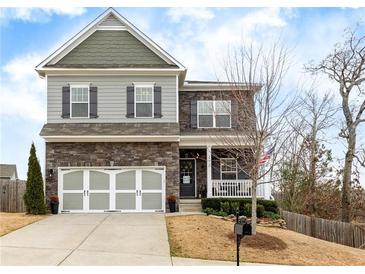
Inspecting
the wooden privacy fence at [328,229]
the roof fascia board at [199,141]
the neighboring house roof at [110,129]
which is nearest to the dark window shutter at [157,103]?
the neighboring house roof at [110,129]

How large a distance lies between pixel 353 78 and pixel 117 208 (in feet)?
44.7

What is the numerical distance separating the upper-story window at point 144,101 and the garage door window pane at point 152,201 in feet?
11.0

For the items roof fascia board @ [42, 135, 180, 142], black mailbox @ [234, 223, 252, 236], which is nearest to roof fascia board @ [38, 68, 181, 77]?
roof fascia board @ [42, 135, 180, 142]

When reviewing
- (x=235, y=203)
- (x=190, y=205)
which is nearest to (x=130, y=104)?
(x=190, y=205)

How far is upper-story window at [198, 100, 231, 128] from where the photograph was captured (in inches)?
854

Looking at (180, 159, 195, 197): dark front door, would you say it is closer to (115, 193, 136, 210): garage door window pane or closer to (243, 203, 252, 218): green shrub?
(115, 193, 136, 210): garage door window pane

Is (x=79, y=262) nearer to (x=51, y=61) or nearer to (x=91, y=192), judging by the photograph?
(x=91, y=192)

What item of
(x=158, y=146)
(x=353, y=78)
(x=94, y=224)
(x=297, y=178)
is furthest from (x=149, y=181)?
(x=353, y=78)

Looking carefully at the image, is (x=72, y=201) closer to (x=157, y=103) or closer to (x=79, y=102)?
(x=79, y=102)

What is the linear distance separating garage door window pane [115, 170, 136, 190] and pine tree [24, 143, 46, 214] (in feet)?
10.0

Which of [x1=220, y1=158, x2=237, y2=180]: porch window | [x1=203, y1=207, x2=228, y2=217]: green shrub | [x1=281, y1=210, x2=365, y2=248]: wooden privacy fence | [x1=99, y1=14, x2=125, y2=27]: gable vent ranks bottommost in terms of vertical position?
[x1=281, y1=210, x2=365, y2=248]: wooden privacy fence

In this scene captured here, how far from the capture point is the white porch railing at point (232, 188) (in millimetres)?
20391

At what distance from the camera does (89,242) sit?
12.9 metres

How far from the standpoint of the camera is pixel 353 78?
23828mm
